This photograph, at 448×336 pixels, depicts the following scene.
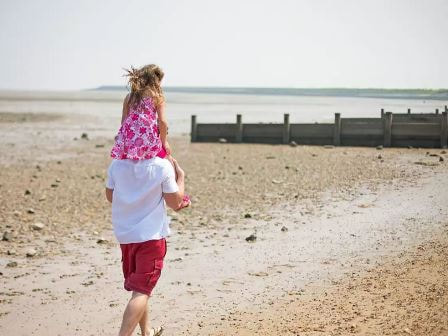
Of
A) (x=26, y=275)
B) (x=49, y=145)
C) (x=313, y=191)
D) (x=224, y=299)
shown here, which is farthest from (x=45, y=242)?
(x=49, y=145)

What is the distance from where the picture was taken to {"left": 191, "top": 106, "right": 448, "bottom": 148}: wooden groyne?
1973cm

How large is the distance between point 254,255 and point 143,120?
3926 mm

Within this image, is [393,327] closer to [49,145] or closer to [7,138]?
[49,145]

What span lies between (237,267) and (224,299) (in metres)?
1.14

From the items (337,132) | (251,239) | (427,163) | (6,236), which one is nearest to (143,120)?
(251,239)

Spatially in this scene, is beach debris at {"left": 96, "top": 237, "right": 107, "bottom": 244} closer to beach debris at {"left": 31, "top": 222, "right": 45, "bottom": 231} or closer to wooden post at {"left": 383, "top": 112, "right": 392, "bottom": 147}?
beach debris at {"left": 31, "top": 222, "right": 45, "bottom": 231}

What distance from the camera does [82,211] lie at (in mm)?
10211

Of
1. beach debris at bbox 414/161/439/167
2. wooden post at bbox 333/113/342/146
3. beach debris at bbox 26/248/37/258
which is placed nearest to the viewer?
beach debris at bbox 26/248/37/258

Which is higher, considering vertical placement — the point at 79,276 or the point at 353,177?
the point at 353,177

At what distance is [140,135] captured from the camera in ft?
12.2

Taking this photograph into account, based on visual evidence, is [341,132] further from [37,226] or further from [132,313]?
[132,313]

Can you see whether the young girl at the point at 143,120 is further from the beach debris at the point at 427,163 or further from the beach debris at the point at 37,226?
the beach debris at the point at 427,163

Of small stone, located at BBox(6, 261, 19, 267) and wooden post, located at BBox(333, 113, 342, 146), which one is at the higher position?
Result: wooden post, located at BBox(333, 113, 342, 146)

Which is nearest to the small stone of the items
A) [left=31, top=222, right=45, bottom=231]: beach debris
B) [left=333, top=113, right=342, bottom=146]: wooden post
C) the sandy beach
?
the sandy beach
